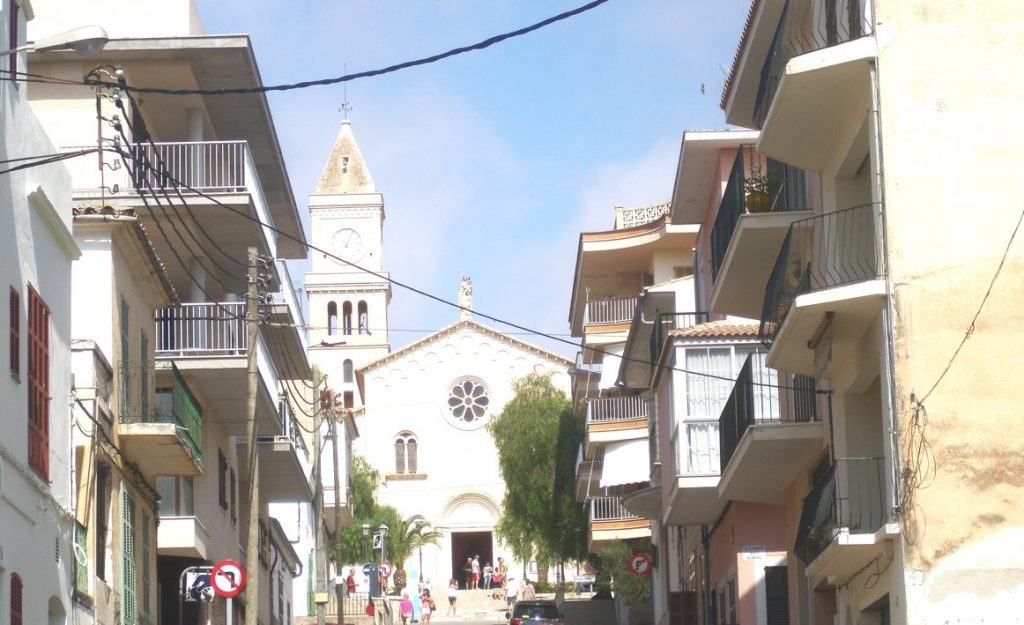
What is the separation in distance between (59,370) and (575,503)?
5717 cm

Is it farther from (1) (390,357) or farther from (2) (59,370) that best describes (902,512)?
(1) (390,357)

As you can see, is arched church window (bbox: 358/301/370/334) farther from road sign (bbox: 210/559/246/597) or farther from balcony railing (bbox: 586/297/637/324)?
road sign (bbox: 210/559/246/597)

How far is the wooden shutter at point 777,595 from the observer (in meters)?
29.0

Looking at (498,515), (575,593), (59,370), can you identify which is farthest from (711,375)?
(498,515)

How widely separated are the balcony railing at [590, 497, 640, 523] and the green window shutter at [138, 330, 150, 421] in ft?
94.1

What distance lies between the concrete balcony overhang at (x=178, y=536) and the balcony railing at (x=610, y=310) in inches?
893

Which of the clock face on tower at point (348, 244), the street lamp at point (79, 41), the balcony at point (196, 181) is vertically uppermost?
the clock face on tower at point (348, 244)

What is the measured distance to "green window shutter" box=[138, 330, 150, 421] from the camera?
2819 centimetres

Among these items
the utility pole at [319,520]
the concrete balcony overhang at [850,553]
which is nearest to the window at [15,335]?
the concrete balcony overhang at [850,553]

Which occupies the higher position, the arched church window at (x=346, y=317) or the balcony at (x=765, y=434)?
the arched church window at (x=346, y=317)

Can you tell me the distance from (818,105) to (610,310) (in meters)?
33.3

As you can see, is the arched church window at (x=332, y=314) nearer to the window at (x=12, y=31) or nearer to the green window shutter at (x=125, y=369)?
the green window shutter at (x=125, y=369)

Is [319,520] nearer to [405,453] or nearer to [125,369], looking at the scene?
[125,369]

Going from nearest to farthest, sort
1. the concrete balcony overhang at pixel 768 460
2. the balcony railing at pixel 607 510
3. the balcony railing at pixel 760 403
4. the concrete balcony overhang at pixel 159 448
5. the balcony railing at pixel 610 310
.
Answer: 1. the concrete balcony overhang at pixel 768 460
2. the balcony railing at pixel 760 403
3. the concrete balcony overhang at pixel 159 448
4. the balcony railing at pixel 610 310
5. the balcony railing at pixel 607 510
